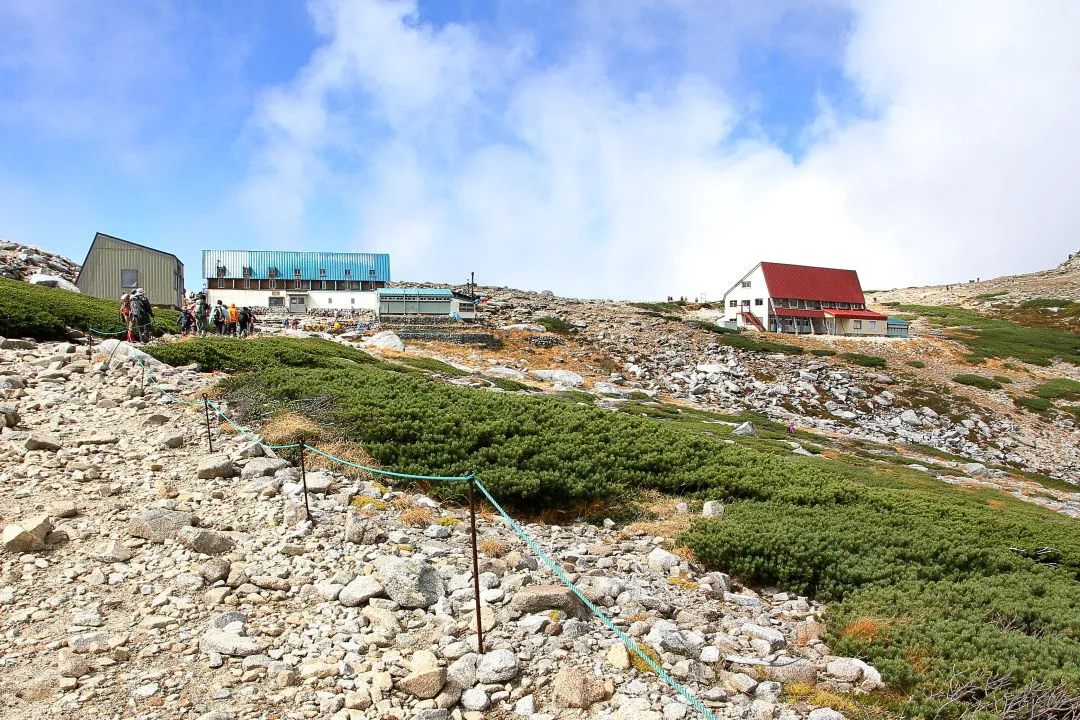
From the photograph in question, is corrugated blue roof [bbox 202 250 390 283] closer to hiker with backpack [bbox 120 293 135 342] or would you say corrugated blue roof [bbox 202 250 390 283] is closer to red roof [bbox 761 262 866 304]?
red roof [bbox 761 262 866 304]

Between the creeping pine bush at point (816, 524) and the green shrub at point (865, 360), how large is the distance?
28.8 meters

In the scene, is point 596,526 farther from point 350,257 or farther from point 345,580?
point 350,257

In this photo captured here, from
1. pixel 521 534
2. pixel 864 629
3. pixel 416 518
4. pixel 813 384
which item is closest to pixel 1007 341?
pixel 813 384

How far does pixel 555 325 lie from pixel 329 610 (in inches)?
1733

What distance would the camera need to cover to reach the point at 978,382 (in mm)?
39812

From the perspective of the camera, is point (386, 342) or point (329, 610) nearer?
point (329, 610)

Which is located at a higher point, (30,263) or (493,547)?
(30,263)

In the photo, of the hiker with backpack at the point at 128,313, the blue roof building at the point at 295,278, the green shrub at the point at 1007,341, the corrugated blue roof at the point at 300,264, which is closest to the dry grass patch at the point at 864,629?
the hiker with backpack at the point at 128,313

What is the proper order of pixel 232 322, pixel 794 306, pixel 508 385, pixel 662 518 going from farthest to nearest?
pixel 794 306
pixel 232 322
pixel 508 385
pixel 662 518

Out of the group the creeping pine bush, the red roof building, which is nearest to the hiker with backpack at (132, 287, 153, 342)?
the creeping pine bush

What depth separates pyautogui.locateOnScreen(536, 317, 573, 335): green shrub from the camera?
160 ft

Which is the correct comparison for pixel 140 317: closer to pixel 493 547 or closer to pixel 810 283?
pixel 493 547

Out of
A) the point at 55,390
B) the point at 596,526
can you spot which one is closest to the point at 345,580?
the point at 596,526

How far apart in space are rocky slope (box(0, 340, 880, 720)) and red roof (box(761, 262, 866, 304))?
59333 mm
